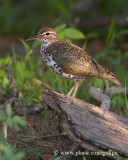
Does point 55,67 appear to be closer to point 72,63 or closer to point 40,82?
point 72,63

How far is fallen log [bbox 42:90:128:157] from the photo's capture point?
4008 mm

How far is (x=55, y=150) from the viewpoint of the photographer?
15.6ft

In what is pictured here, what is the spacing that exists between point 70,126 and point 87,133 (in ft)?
0.82

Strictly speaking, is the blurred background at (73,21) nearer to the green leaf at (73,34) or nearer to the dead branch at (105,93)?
the green leaf at (73,34)

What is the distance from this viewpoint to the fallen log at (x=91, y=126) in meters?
4.01

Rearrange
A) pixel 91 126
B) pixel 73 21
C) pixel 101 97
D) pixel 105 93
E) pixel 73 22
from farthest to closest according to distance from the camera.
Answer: pixel 73 21 → pixel 73 22 → pixel 105 93 → pixel 101 97 → pixel 91 126

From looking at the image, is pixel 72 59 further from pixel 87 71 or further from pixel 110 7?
pixel 110 7

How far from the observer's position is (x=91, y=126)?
4.28 meters

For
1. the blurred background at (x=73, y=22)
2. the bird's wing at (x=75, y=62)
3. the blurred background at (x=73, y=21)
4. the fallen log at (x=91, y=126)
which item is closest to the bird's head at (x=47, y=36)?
the bird's wing at (x=75, y=62)

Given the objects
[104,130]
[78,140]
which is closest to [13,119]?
[78,140]

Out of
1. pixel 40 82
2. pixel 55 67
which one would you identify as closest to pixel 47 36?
pixel 55 67

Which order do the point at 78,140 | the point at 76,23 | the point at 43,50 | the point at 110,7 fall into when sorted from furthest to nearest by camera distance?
the point at 110,7
the point at 76,23
the point at 43,50
the point at 78,140

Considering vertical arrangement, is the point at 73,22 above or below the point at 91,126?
above

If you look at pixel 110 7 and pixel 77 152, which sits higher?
pixel 110 7
